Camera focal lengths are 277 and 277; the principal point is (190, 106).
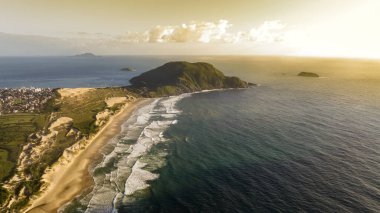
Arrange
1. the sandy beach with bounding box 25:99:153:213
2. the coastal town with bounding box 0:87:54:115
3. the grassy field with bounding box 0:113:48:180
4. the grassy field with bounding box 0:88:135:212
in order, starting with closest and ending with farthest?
the sandy beach with bounding box 25:99:153:213 < the grassy field with bounding box 0:88:135:212 < the grassy field with bounding box 0:113:48:180 < the coastal town with bounding box 0:87:54:115

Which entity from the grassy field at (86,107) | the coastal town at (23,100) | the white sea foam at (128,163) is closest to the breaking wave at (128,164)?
the white sea foam at (128,163)

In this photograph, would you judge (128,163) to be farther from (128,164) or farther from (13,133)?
(13,133)

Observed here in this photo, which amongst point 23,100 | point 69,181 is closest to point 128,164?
point 69,181

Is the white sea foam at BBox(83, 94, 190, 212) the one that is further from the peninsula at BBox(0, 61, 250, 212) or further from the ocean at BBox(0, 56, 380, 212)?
the peninsula at BBox(0, 61, 250, 212)

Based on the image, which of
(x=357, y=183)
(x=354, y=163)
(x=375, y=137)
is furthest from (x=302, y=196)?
(x=375, y=137)

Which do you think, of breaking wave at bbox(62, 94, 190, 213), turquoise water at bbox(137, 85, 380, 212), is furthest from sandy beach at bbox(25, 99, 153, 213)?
turquoise water at bbox(137, 85, 380, 212)

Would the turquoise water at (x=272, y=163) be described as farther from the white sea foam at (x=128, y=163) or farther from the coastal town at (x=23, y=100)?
the coastal town at (x=23, y=100)

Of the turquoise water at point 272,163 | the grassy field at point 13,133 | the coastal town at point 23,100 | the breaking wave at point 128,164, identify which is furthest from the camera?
the coastal town at point 23,100

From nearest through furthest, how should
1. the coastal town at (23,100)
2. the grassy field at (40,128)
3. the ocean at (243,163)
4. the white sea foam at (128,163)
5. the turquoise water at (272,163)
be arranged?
the turquoise water at (272,163)
the ocean at (243,163)
the white sea foam at (128,163)
the grassy field at (40,128)
the coastal town at (23,100)
